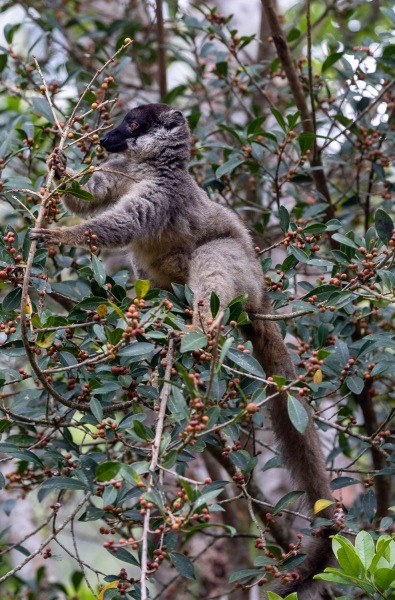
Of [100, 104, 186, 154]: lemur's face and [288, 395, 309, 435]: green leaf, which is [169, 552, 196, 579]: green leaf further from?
[100, 104, 186, 154]: lemur's face

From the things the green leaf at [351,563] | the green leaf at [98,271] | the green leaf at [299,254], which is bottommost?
the green leaf at [351,563]

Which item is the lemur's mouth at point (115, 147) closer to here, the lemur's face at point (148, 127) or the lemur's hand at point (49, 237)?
the lemur's face at point (148, 127)

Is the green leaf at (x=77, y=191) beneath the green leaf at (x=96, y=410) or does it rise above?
above

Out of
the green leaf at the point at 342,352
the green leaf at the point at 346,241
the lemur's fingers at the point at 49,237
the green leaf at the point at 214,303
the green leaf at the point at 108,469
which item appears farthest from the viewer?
the green leaf at the point at 342,352

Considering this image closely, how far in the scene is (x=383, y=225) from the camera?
11.9 feet

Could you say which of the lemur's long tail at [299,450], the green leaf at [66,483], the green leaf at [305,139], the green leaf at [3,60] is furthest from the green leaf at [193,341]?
the green leaf at [3,60]

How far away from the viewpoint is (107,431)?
324 centimetres

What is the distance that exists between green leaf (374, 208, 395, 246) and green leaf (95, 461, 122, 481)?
1.79m

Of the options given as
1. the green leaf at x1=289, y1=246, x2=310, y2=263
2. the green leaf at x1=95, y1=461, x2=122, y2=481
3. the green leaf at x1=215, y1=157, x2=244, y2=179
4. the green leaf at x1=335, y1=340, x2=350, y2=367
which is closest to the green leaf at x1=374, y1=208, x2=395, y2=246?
the green leaf at x1=289, y1=246, x2=310, y2=263

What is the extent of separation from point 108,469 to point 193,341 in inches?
24.6

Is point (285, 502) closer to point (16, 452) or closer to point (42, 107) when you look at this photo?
point (16, 452)

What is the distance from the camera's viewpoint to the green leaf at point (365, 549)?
2.72 meters

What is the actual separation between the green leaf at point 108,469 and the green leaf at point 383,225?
1.79 metres

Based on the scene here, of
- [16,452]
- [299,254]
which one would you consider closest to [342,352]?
[299,254]
